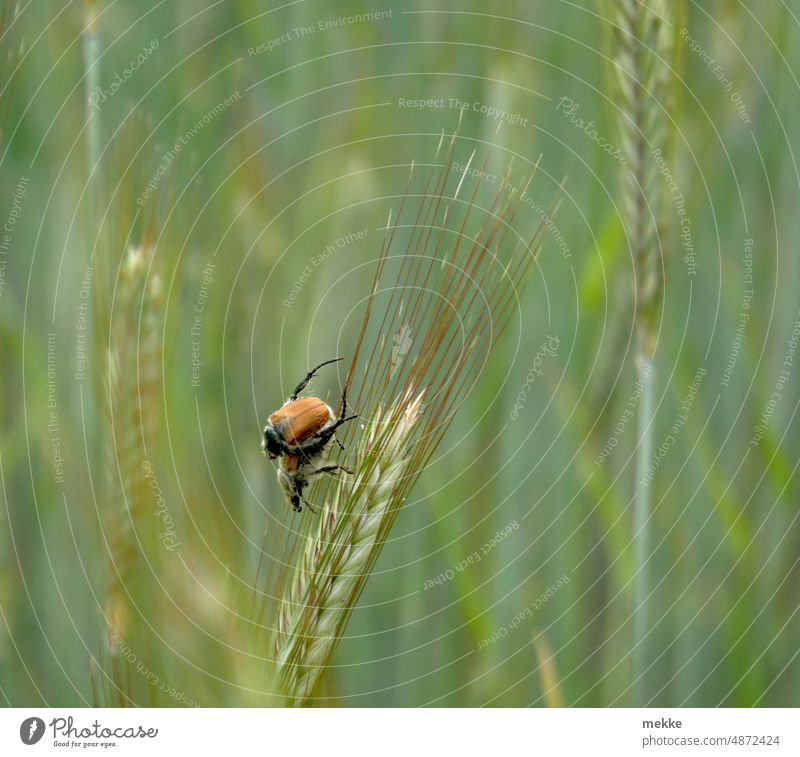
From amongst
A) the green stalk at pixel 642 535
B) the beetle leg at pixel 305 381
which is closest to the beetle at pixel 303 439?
the beetle leg at pixel 305 381

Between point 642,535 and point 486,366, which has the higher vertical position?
point 486,366

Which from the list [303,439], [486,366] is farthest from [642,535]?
[303,439]

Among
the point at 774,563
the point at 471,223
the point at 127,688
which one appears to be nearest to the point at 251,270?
the point at 471,223

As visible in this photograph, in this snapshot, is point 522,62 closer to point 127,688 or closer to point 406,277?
point 406,277

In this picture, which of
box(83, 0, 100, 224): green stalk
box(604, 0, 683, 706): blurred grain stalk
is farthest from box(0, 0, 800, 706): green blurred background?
box(604, 0, 683, 706): blurred grain stalk
